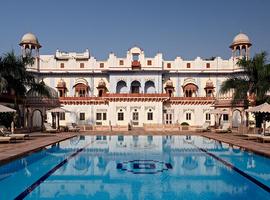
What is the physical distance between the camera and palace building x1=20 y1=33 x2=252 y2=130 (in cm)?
3925

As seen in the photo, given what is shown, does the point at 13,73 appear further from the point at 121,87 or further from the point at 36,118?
the point at 121,87

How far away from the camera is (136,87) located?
42.8 m

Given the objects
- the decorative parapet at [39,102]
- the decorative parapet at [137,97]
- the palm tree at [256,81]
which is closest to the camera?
the palm tree at [256,81]

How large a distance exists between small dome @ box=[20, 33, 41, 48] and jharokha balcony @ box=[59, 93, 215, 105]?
9226 millimetres

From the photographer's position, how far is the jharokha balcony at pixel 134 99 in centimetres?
3872

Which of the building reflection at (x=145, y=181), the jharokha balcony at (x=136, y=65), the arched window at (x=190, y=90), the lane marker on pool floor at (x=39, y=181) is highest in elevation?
the jharokha balcony at (x=136, y=65)

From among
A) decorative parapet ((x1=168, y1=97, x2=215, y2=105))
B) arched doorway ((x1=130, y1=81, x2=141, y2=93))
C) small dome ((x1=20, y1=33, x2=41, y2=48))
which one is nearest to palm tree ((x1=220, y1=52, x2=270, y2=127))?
decorative parapet ((x1=168, y1=97, x2=215, y2=105))

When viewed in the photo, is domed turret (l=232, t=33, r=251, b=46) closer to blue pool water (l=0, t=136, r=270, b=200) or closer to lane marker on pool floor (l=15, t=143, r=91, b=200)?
blue pool water (l=0, t=136, r=270, b=200)

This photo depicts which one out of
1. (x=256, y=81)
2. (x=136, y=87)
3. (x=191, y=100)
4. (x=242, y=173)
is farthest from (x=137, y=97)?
(x=242, y=173)

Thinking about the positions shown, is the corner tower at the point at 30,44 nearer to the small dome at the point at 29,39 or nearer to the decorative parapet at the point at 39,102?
the small dome at the point at 29,39

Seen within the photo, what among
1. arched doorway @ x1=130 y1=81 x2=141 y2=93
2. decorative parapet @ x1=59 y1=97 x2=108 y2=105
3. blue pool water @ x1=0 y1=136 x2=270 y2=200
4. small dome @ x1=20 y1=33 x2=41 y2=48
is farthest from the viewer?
arched doorway @ x1=130 y1=81 x2=141 y2=93

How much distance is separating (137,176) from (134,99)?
28613mm

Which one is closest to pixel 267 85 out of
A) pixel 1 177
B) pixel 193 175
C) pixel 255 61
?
pixel 255 61

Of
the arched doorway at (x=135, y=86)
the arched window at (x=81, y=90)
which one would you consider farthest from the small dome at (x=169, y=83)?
the arched window at (x=81, y=90)
